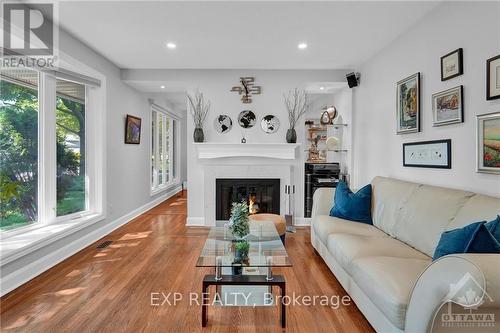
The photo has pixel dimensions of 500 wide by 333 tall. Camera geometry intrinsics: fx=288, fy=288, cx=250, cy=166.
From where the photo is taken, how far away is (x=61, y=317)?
85.4 inches

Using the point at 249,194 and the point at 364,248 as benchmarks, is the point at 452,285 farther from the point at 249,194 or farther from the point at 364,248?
the point at 249,194

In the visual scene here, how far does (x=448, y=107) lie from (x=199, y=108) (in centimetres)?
350

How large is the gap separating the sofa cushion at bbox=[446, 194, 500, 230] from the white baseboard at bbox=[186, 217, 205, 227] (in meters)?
3.63

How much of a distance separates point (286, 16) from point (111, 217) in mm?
3798

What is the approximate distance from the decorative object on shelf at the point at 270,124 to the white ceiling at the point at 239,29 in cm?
89

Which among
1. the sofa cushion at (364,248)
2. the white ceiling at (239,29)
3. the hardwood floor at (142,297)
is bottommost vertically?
the hardwood floor at (142,297)

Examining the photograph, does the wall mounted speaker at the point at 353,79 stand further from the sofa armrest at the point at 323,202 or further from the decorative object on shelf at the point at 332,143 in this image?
the sofa armrest at the point at 323,202

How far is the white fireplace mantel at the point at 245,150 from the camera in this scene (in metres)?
4.69

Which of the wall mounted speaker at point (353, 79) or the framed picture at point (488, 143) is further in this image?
the wall mounted speaker at point (353, 79)

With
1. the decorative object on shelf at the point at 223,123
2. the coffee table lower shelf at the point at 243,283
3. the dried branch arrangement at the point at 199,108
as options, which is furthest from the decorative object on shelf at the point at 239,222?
the dried branch arrangement at the point at 199,108

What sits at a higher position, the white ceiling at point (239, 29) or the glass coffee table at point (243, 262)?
the white ceiling at point (239, 29)

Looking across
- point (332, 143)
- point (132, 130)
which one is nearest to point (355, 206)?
point (332, 143)

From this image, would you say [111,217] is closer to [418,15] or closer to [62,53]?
[62,53]

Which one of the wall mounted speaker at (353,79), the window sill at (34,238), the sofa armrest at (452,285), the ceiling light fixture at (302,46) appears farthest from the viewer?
the wall mounted speaker at (353,79)
